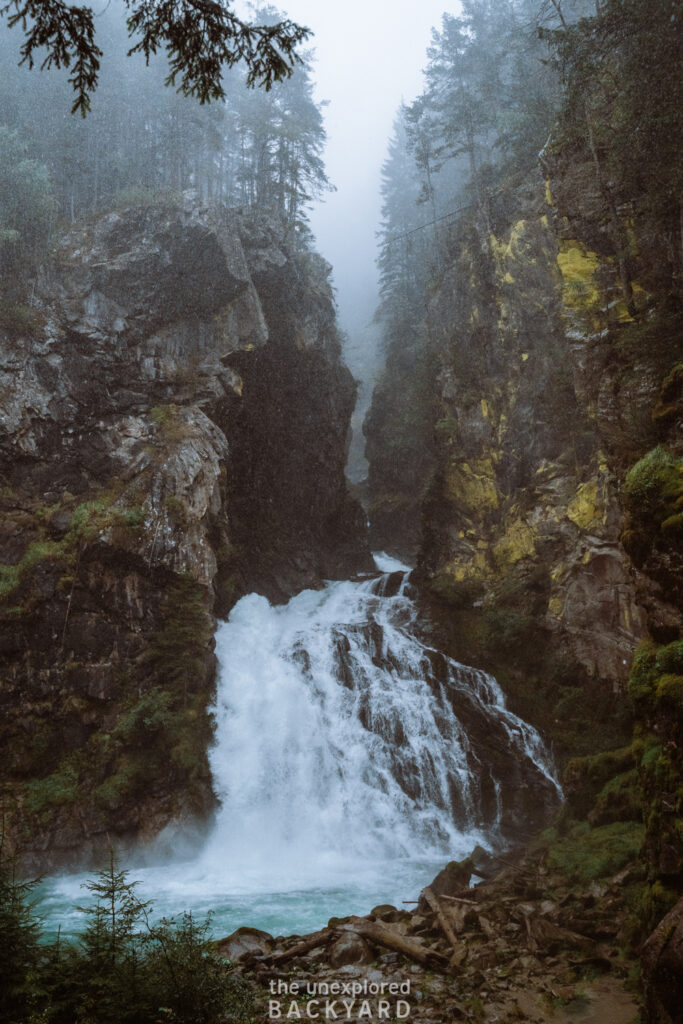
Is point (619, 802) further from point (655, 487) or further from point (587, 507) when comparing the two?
point (587, 507)

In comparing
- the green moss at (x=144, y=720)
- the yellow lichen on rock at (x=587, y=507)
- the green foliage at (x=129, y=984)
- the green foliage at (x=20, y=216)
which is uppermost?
the green foliage at (x=20, y=216)

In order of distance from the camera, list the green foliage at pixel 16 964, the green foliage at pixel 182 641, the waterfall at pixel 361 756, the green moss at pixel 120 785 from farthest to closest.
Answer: the green foliage at pixel 182 641
the waterfall at pixel 361 756
the green moss at pixel 120 785
the green foliage at pixel 16 964

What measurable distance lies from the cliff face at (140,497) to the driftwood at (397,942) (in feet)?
23.7

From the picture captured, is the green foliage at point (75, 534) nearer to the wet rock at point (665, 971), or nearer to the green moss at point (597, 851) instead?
the green moss at point (597, 851)

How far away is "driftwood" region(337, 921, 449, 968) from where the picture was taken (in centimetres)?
681

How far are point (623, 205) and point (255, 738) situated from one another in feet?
56.1

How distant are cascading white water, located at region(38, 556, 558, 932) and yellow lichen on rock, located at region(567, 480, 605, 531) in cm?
514

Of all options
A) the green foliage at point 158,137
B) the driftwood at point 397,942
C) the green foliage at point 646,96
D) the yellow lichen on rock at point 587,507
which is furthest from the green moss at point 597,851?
the green foliage at point 158,137

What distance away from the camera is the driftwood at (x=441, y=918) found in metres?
7.32

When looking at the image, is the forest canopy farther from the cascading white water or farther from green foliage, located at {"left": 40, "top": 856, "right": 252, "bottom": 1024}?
the cascading white water

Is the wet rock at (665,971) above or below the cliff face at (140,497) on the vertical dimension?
below

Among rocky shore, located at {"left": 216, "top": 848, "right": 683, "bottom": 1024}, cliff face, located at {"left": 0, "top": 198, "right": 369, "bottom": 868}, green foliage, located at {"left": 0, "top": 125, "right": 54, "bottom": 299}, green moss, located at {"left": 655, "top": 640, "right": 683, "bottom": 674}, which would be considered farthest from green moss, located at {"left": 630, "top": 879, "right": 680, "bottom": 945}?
green foliage, located at {"left": 0, "top": 125, "right": 54, "bottom": 299}

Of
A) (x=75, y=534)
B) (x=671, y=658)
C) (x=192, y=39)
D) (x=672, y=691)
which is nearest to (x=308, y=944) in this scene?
(x=672, y=691)

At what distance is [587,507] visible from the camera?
51.7ft
